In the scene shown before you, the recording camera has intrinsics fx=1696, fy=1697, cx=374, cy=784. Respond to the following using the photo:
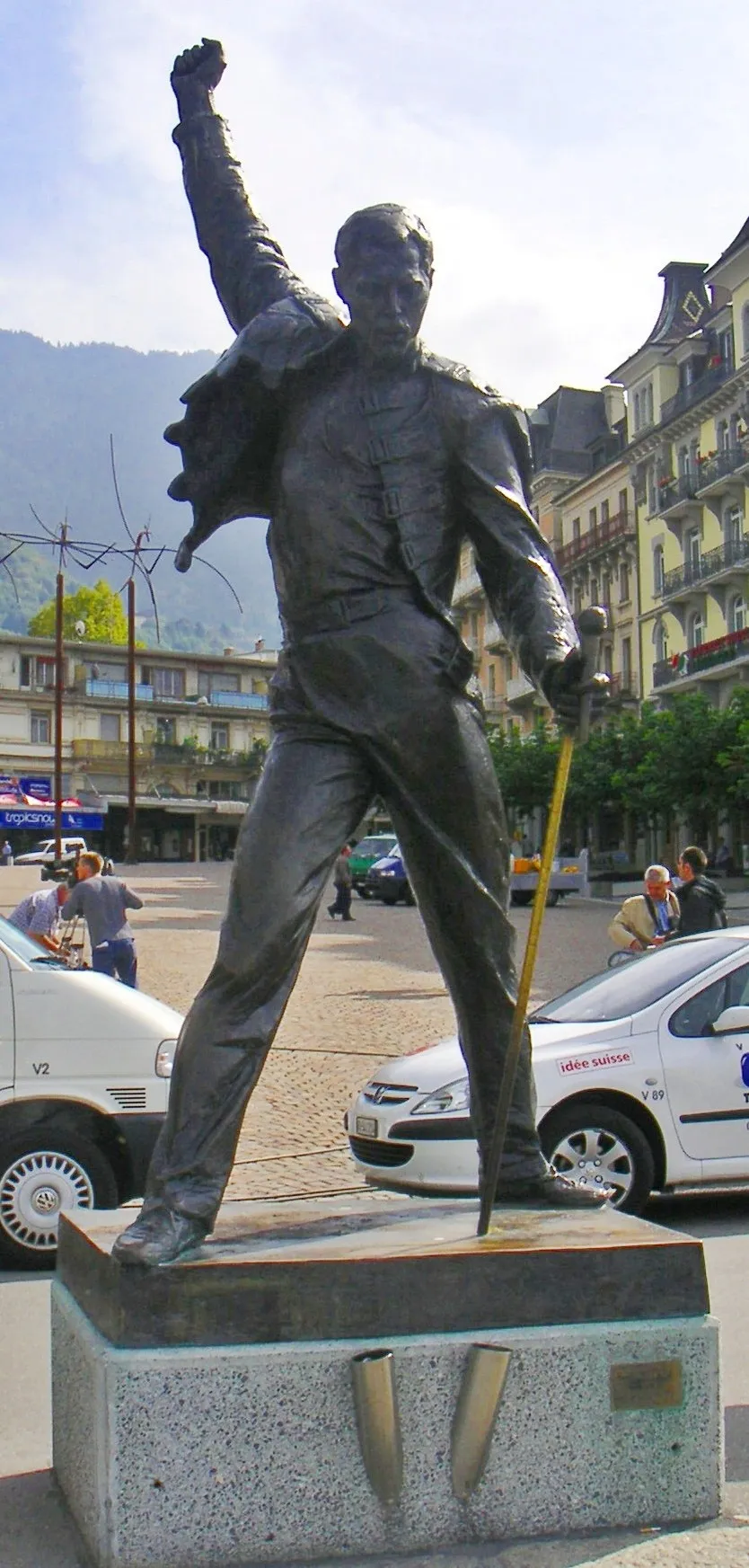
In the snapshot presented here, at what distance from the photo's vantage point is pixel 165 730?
86312 millimetres

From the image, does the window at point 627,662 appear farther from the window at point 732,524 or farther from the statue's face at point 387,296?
the statue's face at point 387,296

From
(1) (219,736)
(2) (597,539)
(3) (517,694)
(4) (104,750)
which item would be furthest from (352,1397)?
(1) (219,736)

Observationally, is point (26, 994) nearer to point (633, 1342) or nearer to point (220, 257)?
point (220, 257)

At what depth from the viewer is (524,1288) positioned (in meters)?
3.60

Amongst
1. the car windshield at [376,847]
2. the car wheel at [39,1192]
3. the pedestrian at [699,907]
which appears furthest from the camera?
the car windshield at [376,847]

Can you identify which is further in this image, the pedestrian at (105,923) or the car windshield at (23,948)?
the pedestrian at (105,923)

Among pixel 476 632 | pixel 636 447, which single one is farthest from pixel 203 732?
pixel 636 447

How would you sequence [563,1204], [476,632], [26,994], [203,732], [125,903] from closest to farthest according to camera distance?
1. [563,1204]
2. [26,994]
3. [125,903]
4. [476,632]
5. [203,732]

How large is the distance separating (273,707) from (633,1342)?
1.69m

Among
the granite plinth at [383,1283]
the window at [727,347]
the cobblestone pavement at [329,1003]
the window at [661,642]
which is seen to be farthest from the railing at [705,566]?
the granite plinth at [383,1283]

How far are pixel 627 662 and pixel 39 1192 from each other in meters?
54.7

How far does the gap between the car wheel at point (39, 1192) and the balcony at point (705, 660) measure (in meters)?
42.7

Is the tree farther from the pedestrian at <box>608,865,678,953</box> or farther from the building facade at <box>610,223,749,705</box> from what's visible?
the pedestrian at <box>608,865,678,953</box>

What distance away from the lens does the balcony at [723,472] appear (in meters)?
49.2
